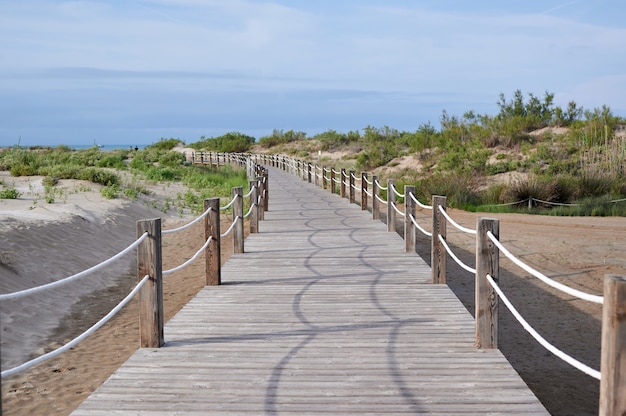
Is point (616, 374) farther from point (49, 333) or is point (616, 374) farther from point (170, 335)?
point (49, 333)

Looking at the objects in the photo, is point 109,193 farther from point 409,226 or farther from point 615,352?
point 615,352

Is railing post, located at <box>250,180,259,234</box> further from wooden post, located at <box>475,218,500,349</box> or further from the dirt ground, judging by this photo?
wooden post, located at <box>475,218,500,349</box>

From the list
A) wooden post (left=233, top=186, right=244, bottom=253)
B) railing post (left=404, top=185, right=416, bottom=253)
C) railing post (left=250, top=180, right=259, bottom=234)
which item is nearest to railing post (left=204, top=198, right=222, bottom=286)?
wooden post (left=233, top=186, right=244, bottom=253)

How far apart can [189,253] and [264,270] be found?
528 cm

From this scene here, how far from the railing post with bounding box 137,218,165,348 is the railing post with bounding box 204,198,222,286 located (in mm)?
2548

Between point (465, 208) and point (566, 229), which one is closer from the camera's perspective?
point (566, 229)

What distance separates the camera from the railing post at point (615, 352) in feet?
10.5

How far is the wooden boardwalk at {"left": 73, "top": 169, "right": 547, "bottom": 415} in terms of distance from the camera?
443 centimetres

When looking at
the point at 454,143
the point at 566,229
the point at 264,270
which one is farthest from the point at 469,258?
the point at 454,143

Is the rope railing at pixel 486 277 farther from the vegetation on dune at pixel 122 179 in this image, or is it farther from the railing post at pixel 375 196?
the vegetation on dune at pixel 122 179

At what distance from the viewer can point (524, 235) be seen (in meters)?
15.4

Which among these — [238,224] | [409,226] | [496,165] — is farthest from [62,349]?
[496,165]

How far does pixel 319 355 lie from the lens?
545cm

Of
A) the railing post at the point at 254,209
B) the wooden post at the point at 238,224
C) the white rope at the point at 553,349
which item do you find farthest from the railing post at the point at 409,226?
the white rope at the point at 553,349
